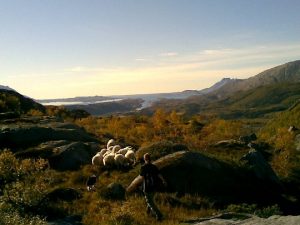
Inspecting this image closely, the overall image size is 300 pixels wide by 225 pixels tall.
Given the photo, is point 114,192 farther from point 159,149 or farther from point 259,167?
point 259,167

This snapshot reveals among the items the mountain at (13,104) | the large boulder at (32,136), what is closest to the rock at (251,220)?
the large boulder at (32,136)

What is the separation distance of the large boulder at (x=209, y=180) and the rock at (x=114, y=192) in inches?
103

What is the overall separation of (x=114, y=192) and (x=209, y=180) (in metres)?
5.25

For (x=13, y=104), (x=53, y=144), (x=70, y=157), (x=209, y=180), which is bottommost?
(x=209, y=180)

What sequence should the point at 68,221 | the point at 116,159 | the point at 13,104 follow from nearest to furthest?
the point at 68,221
the point at 116,159
the point at 13,104

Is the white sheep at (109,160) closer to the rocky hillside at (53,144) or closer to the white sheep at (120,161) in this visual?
the white sheep at (120,161)

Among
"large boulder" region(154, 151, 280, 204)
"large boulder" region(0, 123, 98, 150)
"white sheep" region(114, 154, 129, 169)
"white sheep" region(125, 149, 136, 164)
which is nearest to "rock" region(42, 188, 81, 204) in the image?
"large boulder" region(154, 151, 280, 204)

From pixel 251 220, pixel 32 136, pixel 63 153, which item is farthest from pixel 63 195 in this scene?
pixel 32 136

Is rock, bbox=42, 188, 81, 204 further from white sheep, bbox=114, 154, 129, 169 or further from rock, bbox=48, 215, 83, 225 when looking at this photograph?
white sheep, bbox=114, 154, 129, 169

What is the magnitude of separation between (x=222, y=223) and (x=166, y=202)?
706 cm

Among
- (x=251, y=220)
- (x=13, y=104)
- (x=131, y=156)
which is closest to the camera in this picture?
(x=251, y=220)

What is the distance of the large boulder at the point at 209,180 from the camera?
75.0 feet

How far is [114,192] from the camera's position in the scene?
22.0 meters

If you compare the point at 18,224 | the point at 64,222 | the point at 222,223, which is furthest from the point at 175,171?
the point at 18,224
